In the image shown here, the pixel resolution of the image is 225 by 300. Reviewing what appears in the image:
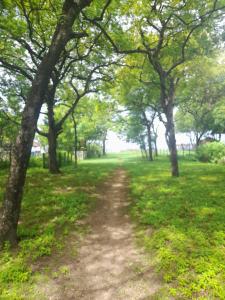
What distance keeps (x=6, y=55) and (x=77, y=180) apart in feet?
27.8

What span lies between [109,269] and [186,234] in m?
2.19

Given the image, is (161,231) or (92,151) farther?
(92,151)

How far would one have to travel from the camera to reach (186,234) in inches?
222

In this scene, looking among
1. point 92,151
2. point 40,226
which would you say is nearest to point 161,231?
point 40,226

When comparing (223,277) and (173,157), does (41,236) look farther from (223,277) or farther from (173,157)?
(173,157)

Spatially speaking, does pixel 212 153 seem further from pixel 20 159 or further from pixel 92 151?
pixel 20 159

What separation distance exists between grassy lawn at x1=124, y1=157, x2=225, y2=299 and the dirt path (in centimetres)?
33

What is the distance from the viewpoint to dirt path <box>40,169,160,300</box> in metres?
3.94

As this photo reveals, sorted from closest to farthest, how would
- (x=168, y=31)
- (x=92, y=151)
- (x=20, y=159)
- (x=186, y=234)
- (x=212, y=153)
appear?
(x=20, y=159) < (x=186, y=234) < (x=168, y=31) < (x=212, y=153) < (x=92, y=151)

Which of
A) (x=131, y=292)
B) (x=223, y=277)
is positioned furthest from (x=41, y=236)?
(x=223, y=277)

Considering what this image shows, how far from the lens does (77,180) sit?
12703mm

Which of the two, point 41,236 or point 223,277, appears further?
point 41,236

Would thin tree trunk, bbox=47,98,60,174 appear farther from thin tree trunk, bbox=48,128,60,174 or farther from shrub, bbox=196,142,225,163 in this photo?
shrub, bbox=196,142,225,163

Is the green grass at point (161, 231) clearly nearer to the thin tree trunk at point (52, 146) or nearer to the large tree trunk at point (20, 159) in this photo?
the large tree trunk at point (20, 159)
